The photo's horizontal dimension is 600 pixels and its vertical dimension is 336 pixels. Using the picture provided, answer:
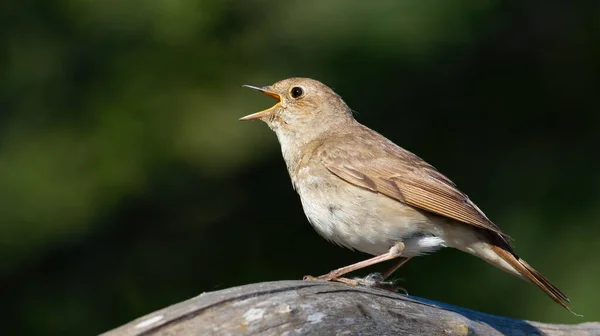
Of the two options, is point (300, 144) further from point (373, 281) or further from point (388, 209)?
point (373, 281)

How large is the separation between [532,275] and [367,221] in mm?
753

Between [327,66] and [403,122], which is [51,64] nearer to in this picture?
[327,66]

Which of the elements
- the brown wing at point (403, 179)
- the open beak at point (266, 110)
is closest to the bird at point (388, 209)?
the brown wing at point (403, 179)

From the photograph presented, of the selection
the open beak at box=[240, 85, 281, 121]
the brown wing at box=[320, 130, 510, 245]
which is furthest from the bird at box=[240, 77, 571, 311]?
the open beak at box=[240, 85, 281, 121]

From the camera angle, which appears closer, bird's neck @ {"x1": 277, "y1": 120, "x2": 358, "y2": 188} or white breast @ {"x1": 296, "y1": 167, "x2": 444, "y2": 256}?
white breast @ {"x1": 296, "y1": 167, "x2": 444, "y2": 256}

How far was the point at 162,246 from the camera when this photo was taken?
613 centimetres

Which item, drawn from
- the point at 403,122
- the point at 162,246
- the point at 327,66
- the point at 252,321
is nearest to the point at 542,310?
the point at 403,122

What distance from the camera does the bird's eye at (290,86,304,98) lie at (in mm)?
5457

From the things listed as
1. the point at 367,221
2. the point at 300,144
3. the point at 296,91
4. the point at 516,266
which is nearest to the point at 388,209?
the point at 367,221

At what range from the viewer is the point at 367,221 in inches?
184

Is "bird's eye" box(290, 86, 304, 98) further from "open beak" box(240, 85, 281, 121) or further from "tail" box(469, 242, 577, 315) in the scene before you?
"tail" box(469, 242, 577, 315)

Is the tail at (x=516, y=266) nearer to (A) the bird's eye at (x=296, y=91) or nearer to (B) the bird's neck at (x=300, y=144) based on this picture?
(B) the bird's neck at (x=300, y=144)

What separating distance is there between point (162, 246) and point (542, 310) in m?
2.20

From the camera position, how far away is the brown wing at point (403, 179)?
465 cm
